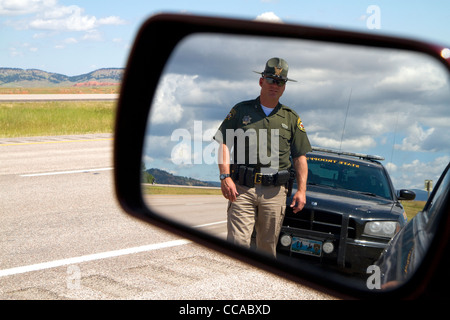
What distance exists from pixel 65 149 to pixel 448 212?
19.2 metres

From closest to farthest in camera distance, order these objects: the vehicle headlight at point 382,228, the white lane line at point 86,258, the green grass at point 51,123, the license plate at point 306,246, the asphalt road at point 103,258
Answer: the license plate at point 306,246 < the vehicle headlight at point 382,228 < the asphalt road at point 103,258 < the white lane line at point 86,258 < the green grass at point 51,123

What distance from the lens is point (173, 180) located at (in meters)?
2.13

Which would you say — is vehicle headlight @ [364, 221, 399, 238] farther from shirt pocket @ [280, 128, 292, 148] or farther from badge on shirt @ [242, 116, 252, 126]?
badge on shirt @ [242, 116, 252, 126]

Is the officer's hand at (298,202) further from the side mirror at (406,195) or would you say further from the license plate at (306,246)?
the side mirror at (406,195)

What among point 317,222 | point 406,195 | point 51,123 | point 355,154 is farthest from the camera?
point 51,123

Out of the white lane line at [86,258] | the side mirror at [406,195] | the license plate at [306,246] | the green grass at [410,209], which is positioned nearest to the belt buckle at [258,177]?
the license plate at [306,246]

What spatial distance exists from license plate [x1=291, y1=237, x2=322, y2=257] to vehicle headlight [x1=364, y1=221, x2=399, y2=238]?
35cm

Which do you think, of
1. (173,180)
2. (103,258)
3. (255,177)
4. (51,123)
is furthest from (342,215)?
(51,123)

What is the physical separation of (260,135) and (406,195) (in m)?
0.50

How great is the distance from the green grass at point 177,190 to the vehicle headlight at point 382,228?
60 centimetres

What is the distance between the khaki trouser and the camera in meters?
2.00

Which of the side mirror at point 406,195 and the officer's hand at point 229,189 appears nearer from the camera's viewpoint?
the side mirror at point 406,195

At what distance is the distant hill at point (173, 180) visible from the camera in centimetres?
203

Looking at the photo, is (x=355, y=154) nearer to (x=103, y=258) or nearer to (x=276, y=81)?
(x=276, y=81)
